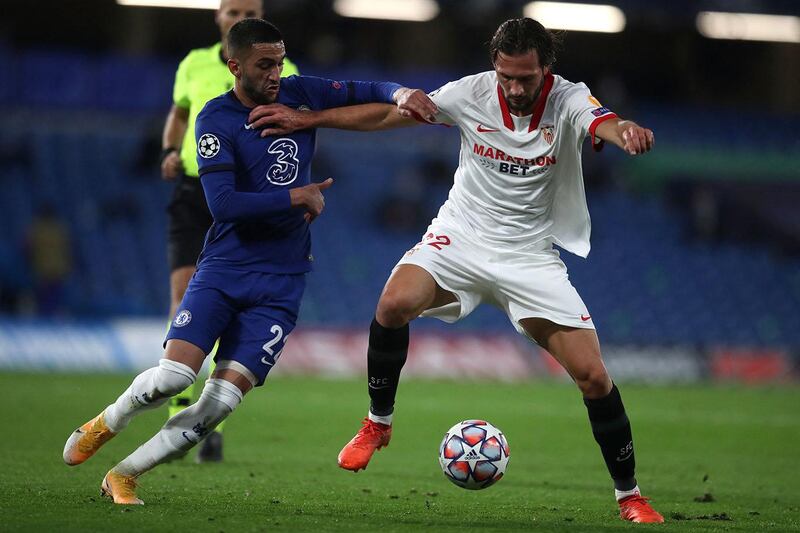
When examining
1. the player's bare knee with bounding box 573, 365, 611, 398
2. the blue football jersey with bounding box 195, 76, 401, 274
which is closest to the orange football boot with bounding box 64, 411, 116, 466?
the blue football jersey with bounding box 195, 76, 401, 274

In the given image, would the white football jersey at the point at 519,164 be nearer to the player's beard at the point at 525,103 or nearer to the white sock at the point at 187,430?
the player's beard at the point at 525,103

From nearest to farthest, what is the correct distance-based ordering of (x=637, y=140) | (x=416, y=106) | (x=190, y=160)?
(x=637, y=140), (x=416, y=106), (x=190, y=160)

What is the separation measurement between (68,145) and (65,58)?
1.68m

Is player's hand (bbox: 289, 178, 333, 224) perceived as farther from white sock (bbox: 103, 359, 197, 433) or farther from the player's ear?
white sock (bbox: 103, 359, 197, 433)

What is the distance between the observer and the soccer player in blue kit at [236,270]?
229 inches

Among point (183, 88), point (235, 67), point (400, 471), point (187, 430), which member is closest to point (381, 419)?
point (187, 430)

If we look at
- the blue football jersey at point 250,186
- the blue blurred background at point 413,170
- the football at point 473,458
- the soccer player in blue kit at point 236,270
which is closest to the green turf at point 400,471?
the football at point 473,458

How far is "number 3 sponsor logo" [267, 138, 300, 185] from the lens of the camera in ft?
20.0

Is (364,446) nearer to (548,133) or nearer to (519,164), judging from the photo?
(519,164)

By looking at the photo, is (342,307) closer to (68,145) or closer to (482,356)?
(482,356)

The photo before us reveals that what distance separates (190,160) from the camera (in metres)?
8.22

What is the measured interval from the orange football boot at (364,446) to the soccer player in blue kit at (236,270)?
0.62 meters

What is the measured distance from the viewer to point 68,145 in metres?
23.2

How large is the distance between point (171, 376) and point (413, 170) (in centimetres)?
→ 1967
